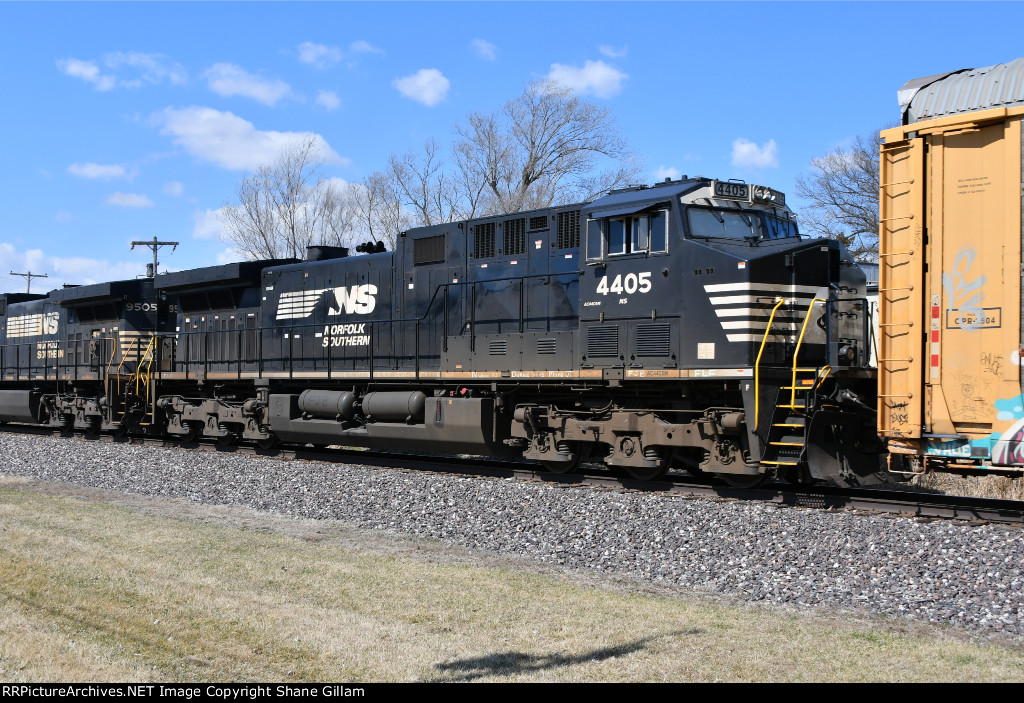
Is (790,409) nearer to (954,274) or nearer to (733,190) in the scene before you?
(954,274)

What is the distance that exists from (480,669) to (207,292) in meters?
17.1

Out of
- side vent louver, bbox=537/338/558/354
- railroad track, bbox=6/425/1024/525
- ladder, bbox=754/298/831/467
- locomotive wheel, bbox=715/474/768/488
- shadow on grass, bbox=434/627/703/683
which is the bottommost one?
shadow on grass, bbox=434/627/703/683

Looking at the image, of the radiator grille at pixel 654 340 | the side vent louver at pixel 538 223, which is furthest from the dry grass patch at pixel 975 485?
the side vent louver at pixel 538 223

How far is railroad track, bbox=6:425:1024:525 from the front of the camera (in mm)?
9852

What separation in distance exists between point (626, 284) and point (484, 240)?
3150 millimetres

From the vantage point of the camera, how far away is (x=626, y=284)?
39.9 feet

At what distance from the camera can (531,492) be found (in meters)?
11.8

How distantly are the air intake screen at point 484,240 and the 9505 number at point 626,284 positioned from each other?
8.26ft

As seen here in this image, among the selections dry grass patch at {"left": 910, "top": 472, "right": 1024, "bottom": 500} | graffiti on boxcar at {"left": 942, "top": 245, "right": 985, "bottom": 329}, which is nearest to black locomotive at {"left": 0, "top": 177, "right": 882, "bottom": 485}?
graffiti on boxcar at {"left": 942, "top": 245, "right": 985, "bottom": 329}

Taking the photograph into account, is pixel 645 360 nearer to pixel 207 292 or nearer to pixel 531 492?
pixel 531 492

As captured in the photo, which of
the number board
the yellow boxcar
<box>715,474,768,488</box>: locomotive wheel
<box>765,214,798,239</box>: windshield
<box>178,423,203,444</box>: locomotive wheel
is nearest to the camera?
the yellow boxcar

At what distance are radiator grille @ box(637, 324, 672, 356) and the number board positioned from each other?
191 cm

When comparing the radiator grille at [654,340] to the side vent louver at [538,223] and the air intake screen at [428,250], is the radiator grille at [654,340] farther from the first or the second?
the air intake screen at [428,250]

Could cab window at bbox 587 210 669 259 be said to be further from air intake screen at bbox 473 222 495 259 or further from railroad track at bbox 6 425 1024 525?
railroad track at bbox 6 425 1024 525
